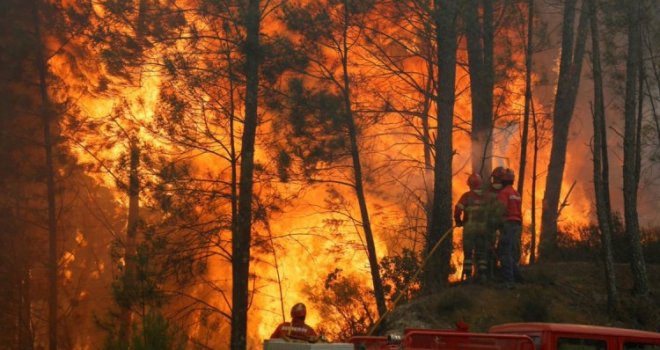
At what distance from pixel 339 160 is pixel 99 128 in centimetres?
741

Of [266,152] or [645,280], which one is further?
[266,152]

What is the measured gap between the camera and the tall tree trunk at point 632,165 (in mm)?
16547

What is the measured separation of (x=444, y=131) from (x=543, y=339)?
10.1 m

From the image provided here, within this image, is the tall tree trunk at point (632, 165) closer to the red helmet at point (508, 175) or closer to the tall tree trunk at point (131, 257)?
the red helmet at point (508, 175)

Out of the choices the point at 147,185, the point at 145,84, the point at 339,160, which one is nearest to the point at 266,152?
the point at 339,160

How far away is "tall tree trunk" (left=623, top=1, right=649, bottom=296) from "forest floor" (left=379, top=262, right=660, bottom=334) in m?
0.53

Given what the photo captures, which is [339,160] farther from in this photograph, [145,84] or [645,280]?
[645,280]

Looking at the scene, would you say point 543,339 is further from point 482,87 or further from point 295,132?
point 482,87

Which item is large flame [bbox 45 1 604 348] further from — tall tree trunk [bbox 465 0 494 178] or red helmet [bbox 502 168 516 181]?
red helmet [bbox 502 168 516 181]

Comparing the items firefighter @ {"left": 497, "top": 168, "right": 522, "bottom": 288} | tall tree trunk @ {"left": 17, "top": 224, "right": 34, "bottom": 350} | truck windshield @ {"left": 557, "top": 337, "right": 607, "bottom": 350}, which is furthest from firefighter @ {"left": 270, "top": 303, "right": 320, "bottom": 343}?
tall tree trunk @ {"left": 17, "top": 224, "right": 34, "bottom": 350}

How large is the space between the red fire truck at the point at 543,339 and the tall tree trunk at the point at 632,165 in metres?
8.43

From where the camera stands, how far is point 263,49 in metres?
19.1

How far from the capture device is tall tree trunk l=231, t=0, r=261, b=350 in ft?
61.0

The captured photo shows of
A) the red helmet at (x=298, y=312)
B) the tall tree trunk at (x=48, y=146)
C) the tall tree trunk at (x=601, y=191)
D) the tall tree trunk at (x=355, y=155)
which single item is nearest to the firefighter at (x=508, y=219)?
the tall tree trunk at (x=601, y=191)
